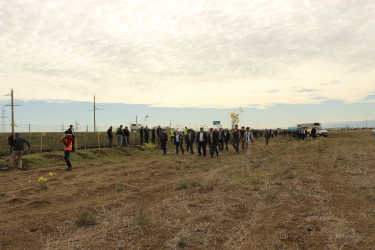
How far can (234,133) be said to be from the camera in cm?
2091

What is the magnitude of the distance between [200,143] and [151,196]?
11524mm

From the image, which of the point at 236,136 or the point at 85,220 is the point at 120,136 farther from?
the point at 85,220

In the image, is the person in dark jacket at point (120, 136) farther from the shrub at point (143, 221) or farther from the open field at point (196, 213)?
the shrub at point (143, 221)

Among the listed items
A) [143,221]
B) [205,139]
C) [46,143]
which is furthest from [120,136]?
[143,221]

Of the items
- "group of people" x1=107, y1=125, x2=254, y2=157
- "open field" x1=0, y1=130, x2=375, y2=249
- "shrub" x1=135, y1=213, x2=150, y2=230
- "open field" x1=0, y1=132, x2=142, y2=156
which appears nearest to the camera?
"open field" x1=0, y1=130, x2=375, y2=249

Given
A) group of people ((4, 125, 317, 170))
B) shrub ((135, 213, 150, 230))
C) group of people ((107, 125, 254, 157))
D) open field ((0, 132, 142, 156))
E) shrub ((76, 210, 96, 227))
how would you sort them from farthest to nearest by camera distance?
open field ((0, 132, 142, 156)), group of people ((107, 125, 254, 157)), group of people ((4, 125, 317, 170)), shrub ((76, 210, 96, 227)), shrub ((135, 213, 150, 230))

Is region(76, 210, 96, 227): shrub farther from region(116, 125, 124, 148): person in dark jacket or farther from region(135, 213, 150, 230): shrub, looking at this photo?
region(116, 125, 124, 148): person in dark jacket

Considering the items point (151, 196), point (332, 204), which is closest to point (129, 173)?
point (151, 196)

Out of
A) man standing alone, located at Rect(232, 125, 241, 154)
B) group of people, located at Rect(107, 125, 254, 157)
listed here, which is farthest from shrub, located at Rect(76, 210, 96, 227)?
man standing alone, located at Rect(232, 125, 241, 154)

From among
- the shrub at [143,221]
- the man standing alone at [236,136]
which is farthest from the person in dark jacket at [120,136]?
the shrub at [143,221]

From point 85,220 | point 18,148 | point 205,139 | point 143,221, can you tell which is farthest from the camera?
point 205,139

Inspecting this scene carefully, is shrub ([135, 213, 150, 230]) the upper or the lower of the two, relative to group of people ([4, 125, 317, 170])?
lower

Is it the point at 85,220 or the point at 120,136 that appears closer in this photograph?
the point at 85,220

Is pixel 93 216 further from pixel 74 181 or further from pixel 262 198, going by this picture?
pixel 74 181
